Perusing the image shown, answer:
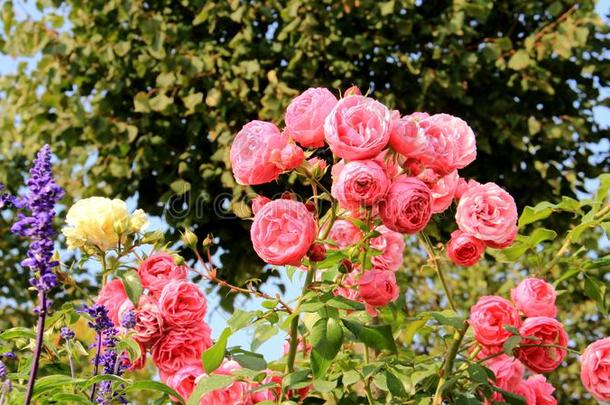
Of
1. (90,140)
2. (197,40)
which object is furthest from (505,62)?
(90,140)

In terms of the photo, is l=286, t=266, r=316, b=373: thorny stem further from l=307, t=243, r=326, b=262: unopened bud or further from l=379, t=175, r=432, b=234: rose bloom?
l=379, t=175, r=432, b=234: rose bloom

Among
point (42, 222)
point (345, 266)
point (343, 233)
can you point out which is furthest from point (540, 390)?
point (42, 222)

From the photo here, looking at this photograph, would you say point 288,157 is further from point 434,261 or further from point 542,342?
point 542,342

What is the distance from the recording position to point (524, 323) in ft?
6.35

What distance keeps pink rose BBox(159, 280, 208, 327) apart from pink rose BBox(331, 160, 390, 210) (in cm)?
40

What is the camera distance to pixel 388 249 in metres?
2.03

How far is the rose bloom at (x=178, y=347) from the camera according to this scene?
1.85 m

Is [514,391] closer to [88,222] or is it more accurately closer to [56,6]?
[88,222]

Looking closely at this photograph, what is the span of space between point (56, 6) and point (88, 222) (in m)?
4.58

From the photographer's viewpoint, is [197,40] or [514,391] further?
[197,40]

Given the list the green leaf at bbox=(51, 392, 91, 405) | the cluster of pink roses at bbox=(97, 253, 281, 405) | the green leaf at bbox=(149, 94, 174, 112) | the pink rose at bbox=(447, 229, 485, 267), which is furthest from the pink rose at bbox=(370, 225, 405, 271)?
the green leaf at bbox=(149, 94, 174, 112)

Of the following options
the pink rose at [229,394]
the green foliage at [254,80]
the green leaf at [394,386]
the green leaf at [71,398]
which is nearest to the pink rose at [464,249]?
the green leaf at [394,386]

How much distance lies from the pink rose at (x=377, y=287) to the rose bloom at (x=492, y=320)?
23 cm

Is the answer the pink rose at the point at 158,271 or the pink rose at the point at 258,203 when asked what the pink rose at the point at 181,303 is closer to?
the pink rose at the point at 158,271
